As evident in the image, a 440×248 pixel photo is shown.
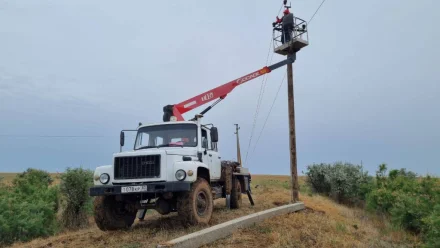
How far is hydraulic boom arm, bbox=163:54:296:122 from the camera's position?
12.5m

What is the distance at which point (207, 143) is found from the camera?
9.88m

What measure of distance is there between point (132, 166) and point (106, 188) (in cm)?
72

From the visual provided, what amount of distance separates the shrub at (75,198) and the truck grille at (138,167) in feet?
15.8

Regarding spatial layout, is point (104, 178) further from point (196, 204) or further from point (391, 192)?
point (391, 192)

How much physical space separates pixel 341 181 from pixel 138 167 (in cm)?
1648

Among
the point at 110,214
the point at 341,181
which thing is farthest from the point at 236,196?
the point at 341,181

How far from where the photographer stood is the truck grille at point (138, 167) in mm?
8023

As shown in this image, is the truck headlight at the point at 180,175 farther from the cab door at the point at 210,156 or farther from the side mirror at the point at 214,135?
the side mirror at the point at 214,135

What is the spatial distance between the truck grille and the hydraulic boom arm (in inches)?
167

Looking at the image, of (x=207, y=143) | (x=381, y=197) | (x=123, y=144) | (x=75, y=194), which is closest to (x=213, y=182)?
(x=207, y=143)

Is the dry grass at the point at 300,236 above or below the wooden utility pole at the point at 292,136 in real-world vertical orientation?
below

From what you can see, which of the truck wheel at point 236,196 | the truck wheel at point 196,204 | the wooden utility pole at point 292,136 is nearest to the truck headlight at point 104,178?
the truck wheel at point 196,204

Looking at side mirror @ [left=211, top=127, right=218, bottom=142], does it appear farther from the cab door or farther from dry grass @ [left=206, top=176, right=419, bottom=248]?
dry grass @ [left=206, top=176, right=419, bottom=248]

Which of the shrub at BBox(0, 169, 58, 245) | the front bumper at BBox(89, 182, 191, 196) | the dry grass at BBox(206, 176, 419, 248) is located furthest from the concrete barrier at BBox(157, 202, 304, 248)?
the shrub at BBox(0, 169, 58, 245)
